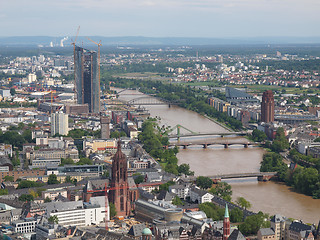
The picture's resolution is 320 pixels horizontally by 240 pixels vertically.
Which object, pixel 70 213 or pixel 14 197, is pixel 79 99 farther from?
pixel 70 213

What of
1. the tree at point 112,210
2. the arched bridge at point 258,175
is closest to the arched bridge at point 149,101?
the arched bridge at point 258,175

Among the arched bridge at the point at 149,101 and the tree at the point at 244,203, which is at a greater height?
the tree at the point at 244,203

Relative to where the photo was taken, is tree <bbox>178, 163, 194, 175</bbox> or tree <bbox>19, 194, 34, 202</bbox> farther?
tree <bbox>178, 163, 194, 175</bbox>

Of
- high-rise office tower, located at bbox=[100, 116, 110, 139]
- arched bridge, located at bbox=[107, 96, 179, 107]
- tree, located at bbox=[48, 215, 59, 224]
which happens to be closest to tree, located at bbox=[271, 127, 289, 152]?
high-rise office tower, located at bbox=[100, 116, 110, 139]

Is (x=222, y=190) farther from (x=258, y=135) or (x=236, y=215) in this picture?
(x=258, y=135)

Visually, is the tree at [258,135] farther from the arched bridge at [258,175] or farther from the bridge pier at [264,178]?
the bridge pier at [264,178]

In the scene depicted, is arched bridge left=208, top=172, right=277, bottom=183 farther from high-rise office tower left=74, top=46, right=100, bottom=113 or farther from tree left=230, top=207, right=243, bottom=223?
high-rise office tower left=74, top=46, right=100, bottom=113

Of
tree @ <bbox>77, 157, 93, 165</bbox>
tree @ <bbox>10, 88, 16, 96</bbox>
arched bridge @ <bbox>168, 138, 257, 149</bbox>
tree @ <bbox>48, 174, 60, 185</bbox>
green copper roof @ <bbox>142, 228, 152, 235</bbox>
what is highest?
green copper roof @ <bbox>142, 228, 152, 235</bbox>

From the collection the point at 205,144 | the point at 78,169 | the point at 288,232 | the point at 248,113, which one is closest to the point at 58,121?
the point at 205,144
